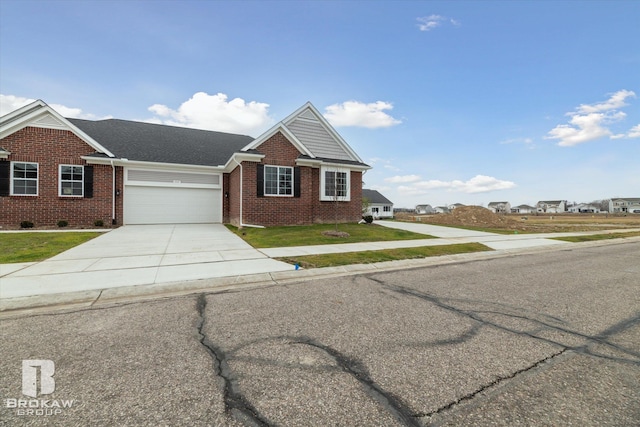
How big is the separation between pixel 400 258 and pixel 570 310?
4335 mm

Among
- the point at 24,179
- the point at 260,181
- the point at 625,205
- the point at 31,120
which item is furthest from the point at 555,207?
the point at 24,179

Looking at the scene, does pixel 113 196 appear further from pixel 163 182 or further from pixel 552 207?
pixel 552 207

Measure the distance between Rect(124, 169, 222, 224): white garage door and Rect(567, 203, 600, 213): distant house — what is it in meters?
148

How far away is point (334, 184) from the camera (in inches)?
723

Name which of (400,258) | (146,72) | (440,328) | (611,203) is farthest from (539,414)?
(611,203)

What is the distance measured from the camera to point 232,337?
3393 mm

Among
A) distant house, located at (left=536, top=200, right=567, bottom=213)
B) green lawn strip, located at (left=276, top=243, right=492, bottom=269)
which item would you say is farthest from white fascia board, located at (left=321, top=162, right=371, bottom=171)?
distant house, located at (left=536, top=200, right=567, bottom=213)

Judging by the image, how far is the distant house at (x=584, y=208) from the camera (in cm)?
11379

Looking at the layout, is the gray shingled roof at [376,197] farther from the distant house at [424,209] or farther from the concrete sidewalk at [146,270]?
the concrete sidewalk at [146,270]

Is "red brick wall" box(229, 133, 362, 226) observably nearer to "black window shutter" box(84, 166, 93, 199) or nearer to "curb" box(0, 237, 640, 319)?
"black window shutter" box(84, 166, 93, 199)

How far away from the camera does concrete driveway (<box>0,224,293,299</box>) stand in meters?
5.41

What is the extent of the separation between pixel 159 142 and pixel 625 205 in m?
146

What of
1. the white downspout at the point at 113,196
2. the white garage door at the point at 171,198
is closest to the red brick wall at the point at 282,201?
the white garage door at the point at 171,198

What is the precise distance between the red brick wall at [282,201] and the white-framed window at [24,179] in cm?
Answer: 998
